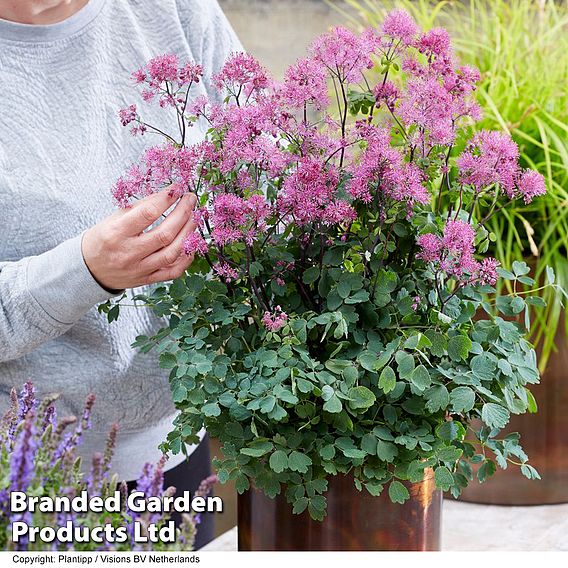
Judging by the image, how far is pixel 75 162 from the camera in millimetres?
948

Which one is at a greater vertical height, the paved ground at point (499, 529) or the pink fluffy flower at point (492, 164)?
the pink fluffy flower at point (492, 164)

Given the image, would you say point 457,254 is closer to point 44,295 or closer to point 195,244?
point 195,244

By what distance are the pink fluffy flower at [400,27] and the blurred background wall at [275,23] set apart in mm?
3518

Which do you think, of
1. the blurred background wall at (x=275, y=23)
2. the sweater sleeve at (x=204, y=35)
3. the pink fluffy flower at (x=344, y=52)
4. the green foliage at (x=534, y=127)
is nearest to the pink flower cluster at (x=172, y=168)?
the pink fluffy flower at (x=344, y=52)

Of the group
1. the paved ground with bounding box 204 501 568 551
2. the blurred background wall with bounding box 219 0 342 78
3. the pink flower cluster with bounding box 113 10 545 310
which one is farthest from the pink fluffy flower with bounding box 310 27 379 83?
the blurred background wall with bounding box 219 0 342 78

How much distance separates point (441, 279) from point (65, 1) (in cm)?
56

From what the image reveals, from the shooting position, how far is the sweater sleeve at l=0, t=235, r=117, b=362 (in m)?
0.79

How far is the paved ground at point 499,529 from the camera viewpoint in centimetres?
100

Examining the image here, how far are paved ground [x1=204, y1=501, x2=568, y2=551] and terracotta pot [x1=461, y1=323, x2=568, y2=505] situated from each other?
0.05 ft

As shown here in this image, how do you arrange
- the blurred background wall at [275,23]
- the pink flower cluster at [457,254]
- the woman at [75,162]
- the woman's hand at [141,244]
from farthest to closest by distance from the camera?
the blurred background wall at [275,23] < the woman at [75,162] < the woman's hand at [141,244] < the pink flower cluster at [457,254]

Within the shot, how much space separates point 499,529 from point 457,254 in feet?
1.86

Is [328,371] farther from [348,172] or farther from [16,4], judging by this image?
[16,4]

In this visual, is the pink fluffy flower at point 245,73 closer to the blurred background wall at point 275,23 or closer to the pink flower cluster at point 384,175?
the pink flower cluster at point 384,175

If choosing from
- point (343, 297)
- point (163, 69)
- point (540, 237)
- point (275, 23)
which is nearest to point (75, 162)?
point (163, 69)
